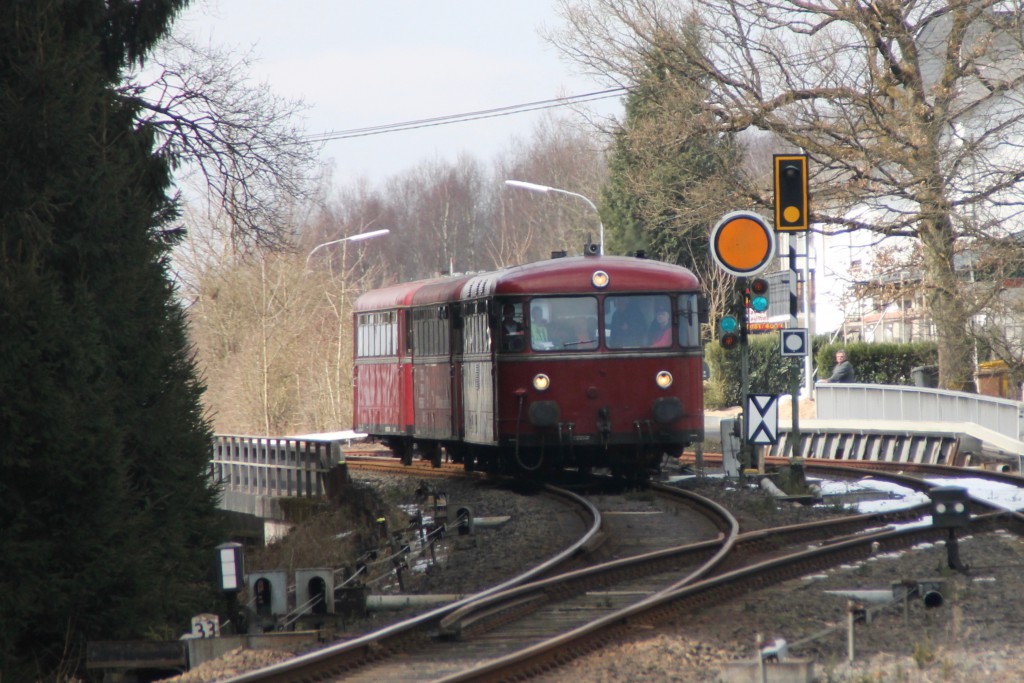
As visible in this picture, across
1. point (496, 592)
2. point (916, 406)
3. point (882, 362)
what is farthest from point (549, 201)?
point (496, 592)

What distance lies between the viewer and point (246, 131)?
19469 mm

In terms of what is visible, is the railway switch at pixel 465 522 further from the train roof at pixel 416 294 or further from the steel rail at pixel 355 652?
the train roof at pixel 416 294

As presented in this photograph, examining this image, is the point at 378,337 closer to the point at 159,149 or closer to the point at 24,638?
the point at 159,149

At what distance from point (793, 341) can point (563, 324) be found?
2829mm

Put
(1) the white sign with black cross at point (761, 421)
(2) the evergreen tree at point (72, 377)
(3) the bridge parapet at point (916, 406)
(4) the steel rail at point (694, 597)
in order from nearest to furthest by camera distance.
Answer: (4) the steel rail at point (694, 597) < (2) the evergreen tree at point (72, 377) < (1) the white sign with black cross at point (761, 421) < (3) the bridge parapet at point (916, 406)

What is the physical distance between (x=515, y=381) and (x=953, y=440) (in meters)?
9.29

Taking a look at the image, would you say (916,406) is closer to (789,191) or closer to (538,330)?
(789,191)

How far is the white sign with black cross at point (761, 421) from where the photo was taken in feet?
57.2

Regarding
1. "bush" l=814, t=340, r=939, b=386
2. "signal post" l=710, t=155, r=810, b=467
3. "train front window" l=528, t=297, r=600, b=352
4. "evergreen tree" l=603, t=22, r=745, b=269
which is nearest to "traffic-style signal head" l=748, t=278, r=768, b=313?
"signal post" l=710, t=155, r=810, b=467

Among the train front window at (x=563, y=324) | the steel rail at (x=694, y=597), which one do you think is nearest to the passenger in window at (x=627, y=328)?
the train front window at (x=563, y=324)

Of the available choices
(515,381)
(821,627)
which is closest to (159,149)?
(515,381)

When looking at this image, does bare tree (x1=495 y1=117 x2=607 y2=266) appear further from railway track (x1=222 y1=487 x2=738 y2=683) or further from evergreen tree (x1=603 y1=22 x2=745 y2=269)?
railway track (x1=222 y1=487 x2=738 y2=683)

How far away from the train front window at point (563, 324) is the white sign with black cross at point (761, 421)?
2079 millimetres

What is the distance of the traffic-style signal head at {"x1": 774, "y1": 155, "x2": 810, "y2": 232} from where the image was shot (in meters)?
16.2
